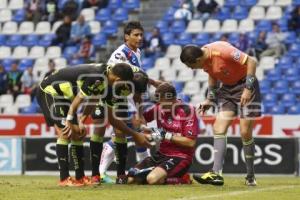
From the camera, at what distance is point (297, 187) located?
41.9 feet

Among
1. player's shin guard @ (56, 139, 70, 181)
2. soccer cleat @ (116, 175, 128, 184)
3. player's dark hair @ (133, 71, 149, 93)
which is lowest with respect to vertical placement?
soccer cleat @ (116, 175, 128, 184)

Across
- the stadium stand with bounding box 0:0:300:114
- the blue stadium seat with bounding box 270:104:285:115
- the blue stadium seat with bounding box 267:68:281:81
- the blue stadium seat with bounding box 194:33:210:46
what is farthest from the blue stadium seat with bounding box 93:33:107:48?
the blue stadium seat with bounding box 270:104:285:115

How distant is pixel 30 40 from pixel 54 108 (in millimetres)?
16986

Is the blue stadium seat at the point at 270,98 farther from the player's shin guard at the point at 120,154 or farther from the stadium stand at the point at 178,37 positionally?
the player's shin guard at the point at 120,154

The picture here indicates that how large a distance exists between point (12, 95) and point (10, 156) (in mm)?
7868

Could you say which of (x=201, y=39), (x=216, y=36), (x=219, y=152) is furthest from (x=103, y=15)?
(x=219, y=152)

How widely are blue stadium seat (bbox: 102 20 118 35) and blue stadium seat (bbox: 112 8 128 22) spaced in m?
0.18

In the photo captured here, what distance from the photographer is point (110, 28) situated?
1109 inches

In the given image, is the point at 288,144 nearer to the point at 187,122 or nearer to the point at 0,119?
→ the point at 187,122

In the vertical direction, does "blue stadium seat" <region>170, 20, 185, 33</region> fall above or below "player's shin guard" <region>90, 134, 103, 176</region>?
above

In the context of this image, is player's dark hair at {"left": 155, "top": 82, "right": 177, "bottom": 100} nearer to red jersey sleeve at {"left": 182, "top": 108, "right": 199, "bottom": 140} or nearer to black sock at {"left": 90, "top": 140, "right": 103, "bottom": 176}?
red jersey sleeve at {"left": 182, "top": 108, "right": 199, "bottom": 140}

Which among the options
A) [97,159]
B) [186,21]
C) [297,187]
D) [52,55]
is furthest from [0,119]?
[297,187]

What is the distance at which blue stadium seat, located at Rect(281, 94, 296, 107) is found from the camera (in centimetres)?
2373

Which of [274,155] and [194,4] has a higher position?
[194,4]
